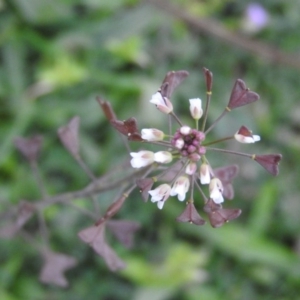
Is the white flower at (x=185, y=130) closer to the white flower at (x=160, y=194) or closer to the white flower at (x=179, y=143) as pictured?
the white flower at (x=179, y=143)

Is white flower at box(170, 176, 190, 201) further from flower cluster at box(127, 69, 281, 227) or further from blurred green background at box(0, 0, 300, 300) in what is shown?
blurred green background at box(0, 0, 300, 300)

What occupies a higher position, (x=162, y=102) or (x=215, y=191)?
(x=162, y=102)

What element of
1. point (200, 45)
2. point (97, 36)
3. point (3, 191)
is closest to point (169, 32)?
point (200, 45)

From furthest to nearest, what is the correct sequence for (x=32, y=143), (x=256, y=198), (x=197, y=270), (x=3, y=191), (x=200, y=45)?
1. (x=200, y=45)
2. (x=256, y=198)
3. (x=197, y=270)
4. (x=3, y=191)
5. (x=32, y=143)

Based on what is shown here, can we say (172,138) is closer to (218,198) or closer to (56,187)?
(218,198)

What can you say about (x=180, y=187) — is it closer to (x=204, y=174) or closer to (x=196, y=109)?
(x=204, y=174)

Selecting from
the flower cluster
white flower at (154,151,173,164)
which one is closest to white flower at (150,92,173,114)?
the flower cluster

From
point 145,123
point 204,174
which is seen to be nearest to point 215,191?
point 204,174
